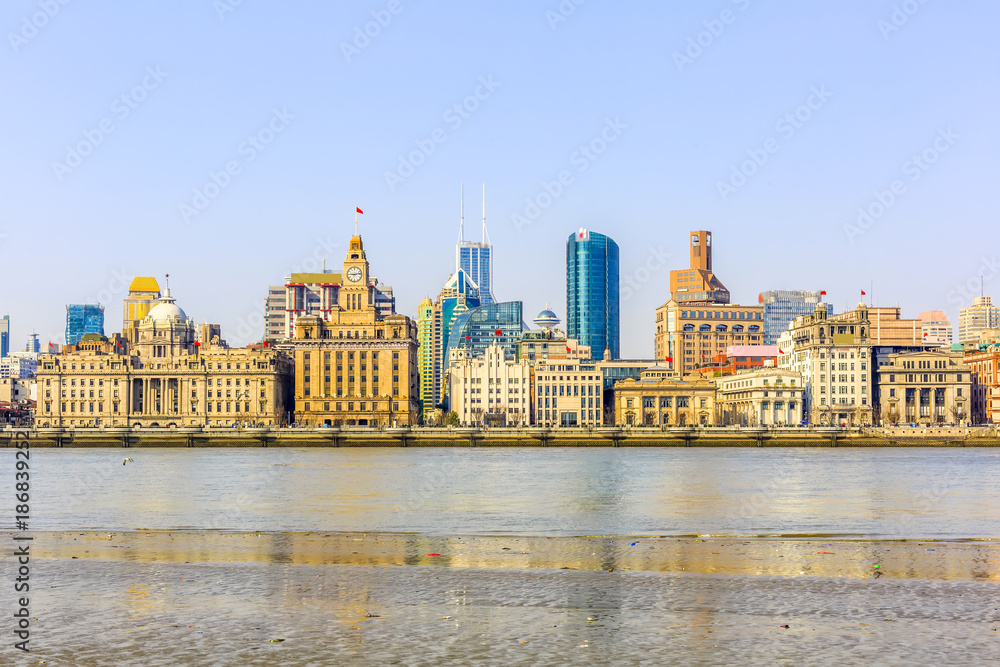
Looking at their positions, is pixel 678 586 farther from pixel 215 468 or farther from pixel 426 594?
pixel 215 468

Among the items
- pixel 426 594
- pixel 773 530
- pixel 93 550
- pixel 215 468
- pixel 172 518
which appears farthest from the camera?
pixel 215 468

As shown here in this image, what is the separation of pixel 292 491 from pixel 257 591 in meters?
47.5

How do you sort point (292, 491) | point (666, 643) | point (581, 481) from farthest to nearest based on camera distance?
point (581, 481) < point (292, 491) < point (666, 643)

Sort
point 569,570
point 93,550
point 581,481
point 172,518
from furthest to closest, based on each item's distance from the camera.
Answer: point 581,481 → point 172,518 → point 93,550 → point 569,570

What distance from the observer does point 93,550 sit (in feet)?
136

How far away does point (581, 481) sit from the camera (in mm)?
92375

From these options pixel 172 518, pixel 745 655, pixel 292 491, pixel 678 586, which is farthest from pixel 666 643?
pixel 292 491

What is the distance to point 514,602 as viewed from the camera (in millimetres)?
30500

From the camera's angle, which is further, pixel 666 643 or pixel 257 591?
pixel 257 591

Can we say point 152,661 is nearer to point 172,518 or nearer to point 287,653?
point 287,653

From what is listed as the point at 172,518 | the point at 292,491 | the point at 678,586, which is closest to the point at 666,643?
the point at 678,586

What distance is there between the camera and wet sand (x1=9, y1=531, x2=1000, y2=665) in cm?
2489

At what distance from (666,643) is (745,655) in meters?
1.85

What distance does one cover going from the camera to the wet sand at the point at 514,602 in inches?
980
